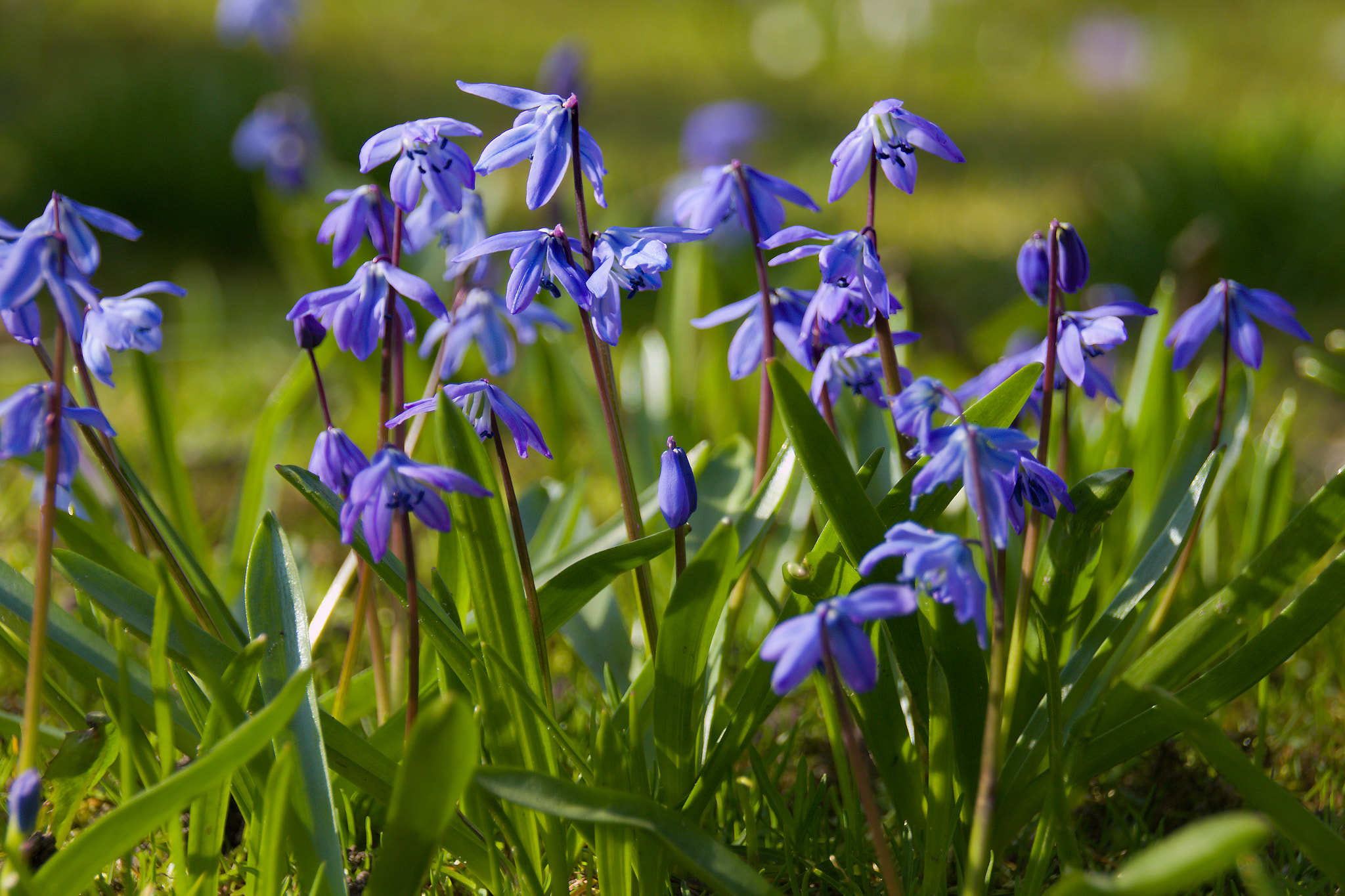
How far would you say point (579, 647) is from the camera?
1.95 m

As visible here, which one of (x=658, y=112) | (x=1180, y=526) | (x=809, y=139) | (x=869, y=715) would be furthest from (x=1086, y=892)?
(x=658, y=112)

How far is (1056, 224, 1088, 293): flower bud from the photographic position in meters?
1.43

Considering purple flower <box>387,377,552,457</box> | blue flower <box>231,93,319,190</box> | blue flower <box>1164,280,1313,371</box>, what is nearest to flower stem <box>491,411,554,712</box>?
purple flower <box>387,377,552,457</box>

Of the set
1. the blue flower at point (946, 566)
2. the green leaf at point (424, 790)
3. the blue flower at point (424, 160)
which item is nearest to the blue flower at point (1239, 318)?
the blue flower at point (946, 566)

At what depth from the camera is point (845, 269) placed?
4.52 feet

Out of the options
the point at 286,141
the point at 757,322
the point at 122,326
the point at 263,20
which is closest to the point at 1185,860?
the point at 757,322

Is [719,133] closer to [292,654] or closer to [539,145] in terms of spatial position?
[539,145]

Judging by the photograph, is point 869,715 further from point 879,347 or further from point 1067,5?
point 1067,5

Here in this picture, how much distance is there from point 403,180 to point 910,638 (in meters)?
0.95

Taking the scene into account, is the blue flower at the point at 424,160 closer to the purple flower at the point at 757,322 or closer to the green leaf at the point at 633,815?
the purple flower at the point at 757,322

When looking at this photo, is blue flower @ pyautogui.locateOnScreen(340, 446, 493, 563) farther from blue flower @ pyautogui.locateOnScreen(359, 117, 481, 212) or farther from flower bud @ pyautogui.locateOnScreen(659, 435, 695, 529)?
blue flower @ pyautogui.locateOnScreen(359, 117, 481, 212)

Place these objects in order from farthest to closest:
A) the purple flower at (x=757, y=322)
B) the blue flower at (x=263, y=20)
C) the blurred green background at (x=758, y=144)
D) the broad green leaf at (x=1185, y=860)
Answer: the blue flower at (x=263, y=20)
the blurred green background at (x=758, y=144)
the purple flower at (x=757, y=322)
the broad green leaf at (x=1185, y=860)

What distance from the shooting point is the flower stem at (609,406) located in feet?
4.36

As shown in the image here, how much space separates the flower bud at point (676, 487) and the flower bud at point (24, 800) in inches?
32.2
